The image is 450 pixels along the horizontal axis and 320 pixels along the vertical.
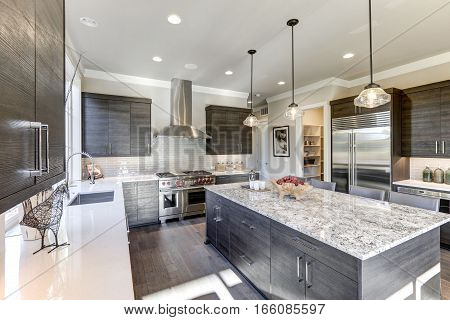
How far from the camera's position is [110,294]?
0.93m

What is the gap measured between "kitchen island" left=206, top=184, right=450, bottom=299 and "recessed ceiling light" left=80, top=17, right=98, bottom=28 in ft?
8.58

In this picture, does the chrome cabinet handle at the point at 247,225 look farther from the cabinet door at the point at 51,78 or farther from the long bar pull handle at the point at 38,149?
the long bar pull handle at the point at 38,149

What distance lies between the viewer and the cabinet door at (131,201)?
392cm

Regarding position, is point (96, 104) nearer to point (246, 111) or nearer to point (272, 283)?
point (246, 111)

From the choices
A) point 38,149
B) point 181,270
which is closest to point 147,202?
point 181,270

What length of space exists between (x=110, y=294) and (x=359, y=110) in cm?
452

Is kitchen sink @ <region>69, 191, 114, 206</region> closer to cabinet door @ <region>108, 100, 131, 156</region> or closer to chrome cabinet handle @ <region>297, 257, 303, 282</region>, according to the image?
cabinet door @ <region>108, 100, 131, 156</region>

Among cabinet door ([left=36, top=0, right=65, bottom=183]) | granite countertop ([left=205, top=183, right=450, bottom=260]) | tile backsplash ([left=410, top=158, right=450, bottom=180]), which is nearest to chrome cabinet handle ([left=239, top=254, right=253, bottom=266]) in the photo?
granite countertop ([left=205, top=183, right=450, bottom=260])

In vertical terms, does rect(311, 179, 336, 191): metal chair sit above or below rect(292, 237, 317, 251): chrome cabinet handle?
above

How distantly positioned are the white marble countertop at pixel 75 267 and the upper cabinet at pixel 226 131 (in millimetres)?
3552

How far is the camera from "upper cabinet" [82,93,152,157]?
3905mm

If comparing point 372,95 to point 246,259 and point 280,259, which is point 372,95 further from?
point 246,259

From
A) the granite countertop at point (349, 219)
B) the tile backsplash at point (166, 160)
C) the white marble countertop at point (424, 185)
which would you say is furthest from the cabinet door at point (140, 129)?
the white marble countertop at point (424, 185)

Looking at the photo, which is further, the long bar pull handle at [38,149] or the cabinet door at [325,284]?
the cabinet door at [325,284]
